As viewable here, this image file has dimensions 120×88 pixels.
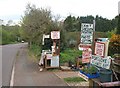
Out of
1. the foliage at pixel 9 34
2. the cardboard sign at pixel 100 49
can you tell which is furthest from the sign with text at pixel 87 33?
the foliage at pixel 9 34

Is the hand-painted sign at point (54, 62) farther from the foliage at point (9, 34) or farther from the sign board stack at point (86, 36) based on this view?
the foliage at point (9, 34)

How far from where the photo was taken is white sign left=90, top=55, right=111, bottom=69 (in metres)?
9.35

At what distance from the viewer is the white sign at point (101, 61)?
368 inches

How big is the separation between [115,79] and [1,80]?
6719 millimetres

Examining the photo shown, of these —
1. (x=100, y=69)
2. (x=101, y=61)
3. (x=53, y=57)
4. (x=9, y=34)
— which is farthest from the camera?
(x=9, y=34)

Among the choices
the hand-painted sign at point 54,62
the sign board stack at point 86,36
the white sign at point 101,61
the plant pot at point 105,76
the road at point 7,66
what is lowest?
the road at point 7,66

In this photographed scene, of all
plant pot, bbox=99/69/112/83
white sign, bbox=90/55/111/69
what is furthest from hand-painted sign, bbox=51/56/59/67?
plant pot, bbox=99/69/112/83

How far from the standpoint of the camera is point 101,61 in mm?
9617

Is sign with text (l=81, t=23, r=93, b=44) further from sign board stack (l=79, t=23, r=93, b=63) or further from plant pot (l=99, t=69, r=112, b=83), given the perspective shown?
plant pot (l=99, t=69, r=112, b=83)

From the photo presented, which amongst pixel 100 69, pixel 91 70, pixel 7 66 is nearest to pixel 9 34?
pixel 7 66

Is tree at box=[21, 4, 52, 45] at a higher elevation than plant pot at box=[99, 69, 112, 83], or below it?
higher

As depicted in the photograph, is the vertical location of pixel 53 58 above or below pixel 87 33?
below

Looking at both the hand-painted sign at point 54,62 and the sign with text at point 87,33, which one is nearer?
the sign with text at point 87,33

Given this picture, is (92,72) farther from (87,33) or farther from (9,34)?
(9,34)
